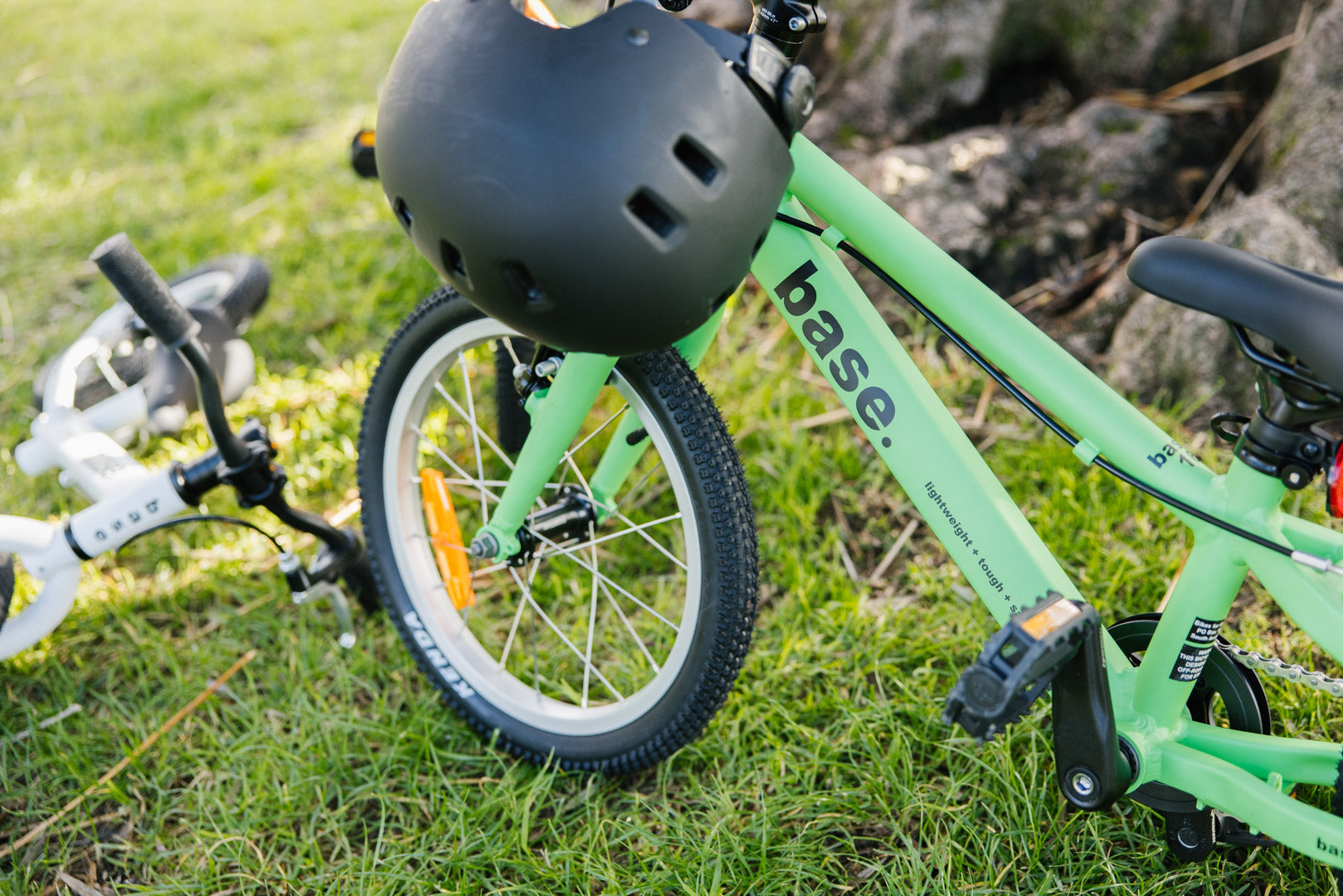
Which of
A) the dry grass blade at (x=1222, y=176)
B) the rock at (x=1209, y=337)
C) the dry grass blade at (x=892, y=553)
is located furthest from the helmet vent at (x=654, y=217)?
the dry grass blade at (x=1222, y=176)

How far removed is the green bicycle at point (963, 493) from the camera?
120 cm

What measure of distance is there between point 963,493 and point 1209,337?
1.27 metres

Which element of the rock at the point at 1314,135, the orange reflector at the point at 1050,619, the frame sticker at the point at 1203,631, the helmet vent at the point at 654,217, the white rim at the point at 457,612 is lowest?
the white rim at the point at 457,612

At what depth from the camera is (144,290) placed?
177 cm

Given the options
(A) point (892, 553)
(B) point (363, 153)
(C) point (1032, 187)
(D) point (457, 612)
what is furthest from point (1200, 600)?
(C) point (1032, 187)

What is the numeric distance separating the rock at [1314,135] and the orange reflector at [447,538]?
215 cm

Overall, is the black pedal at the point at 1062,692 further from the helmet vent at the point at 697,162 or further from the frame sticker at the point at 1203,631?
the helmet vent at the point at 697,162

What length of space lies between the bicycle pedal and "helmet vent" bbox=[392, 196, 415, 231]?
3.21ft

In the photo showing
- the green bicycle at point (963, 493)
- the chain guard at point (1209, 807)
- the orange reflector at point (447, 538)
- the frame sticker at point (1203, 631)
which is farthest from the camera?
the orange reflector at point (447, 538)

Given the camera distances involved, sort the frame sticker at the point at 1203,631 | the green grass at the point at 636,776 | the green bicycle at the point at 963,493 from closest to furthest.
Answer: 1. the green bicycle at the point at 963,493
2. the frame sticker at the point at 1203,631
3. the green grass at the point at 636,776

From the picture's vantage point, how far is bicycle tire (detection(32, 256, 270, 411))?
8.89ft

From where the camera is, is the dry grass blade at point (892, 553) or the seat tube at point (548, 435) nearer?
the seat tube at point (548, 435)

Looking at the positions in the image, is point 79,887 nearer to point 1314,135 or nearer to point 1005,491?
point 1005,491

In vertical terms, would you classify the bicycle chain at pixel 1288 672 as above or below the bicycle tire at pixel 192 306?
above
